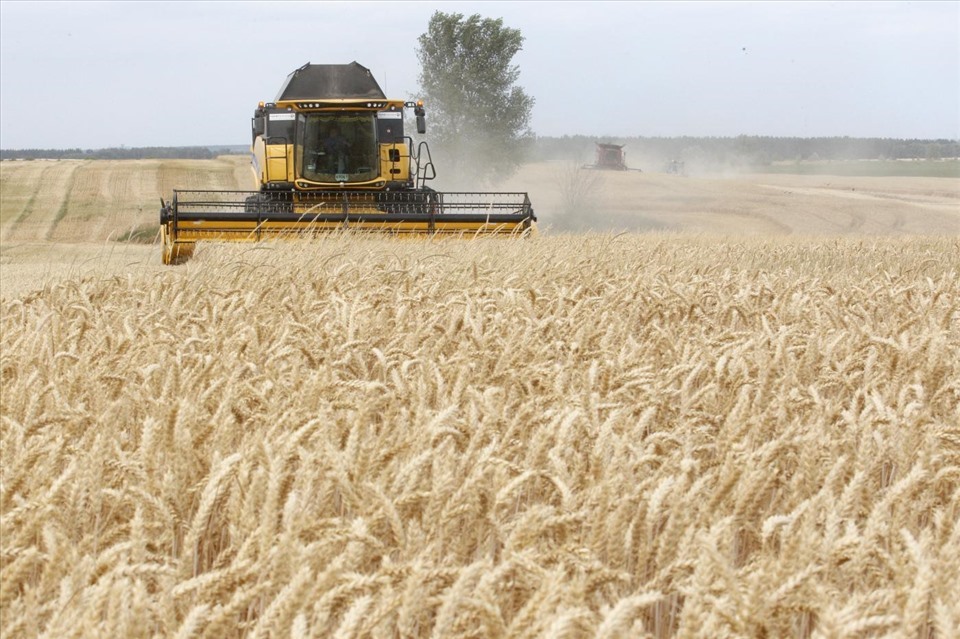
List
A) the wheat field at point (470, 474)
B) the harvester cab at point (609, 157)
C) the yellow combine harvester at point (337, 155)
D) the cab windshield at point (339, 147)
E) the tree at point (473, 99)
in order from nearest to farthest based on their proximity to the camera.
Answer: the wheat field at point (470, 474), the yellow combine harvester at point (337, 155), the cab windshield at point (339, 147), the tree at point (473, 99), the harvester cab at point (609, 157)

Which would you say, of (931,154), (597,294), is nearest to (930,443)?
(597,294)

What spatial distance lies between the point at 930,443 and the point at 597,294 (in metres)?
3.49

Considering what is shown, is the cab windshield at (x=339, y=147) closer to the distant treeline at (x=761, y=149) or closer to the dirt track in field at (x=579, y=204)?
the dirt track in field at (x=579, y=204)

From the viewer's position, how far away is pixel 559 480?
2105mm

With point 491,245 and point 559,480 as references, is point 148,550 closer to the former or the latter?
point 559,480

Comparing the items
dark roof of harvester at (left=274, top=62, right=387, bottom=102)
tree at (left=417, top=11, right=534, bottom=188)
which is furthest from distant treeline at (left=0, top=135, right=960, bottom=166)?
dark roof of harvester at (left=274, top=62, right=387, bottom=102)

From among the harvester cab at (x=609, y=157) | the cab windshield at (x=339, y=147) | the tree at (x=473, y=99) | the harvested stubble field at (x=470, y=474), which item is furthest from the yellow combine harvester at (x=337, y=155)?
the harvester cab at (x=609, y=157)

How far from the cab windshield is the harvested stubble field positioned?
10451 millimetres

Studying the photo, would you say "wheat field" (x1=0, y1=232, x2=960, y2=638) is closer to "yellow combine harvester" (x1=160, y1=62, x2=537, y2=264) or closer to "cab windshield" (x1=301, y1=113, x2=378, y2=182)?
"yellow combine harvester" (x1=160, y1=62, x2=537, y2=264)

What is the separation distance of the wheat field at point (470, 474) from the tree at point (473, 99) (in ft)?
141

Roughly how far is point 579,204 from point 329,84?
2758cm

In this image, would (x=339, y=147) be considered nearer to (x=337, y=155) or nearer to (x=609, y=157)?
(x=337, y=155)

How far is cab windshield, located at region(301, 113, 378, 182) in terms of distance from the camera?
50.9ft

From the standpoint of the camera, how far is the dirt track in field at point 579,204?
34.4m
